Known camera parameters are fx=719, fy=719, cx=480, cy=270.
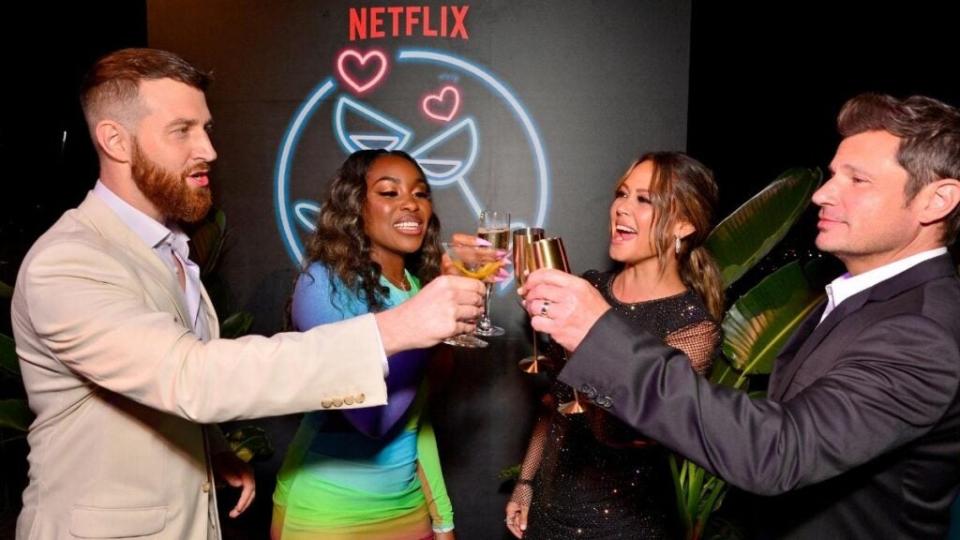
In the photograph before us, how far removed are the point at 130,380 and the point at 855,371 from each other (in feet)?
4.85

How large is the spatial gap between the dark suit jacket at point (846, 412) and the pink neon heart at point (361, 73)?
3093 millimetres

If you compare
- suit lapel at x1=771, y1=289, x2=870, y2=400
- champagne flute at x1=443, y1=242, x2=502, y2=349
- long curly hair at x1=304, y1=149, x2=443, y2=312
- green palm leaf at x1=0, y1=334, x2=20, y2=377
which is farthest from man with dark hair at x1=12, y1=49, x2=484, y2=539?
green palm leaf at x1=0, y1=334, x2=20, y2=377

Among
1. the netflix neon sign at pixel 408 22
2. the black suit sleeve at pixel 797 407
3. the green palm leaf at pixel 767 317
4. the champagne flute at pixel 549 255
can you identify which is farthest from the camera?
the netflix neon sign at pixel 408 22

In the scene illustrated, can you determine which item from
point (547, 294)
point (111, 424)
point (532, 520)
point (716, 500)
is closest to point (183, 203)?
point (111, 424)

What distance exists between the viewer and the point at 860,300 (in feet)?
5.27

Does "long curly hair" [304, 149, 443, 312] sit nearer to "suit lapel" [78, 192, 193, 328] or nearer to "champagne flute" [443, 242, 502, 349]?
"champagne flute" [443, 242, 502, 349]

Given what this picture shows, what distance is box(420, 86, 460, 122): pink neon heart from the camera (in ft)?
13.5

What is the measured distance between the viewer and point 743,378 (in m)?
3.51

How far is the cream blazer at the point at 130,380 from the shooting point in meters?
1.52

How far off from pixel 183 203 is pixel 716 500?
9.67 feet

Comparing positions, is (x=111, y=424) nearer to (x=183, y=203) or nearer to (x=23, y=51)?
(x=183, y=203)

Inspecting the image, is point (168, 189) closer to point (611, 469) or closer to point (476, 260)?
point (476, 260)

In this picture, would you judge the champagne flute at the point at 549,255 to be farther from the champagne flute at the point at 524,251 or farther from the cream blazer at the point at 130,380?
the cream blazer at the point at 130,380

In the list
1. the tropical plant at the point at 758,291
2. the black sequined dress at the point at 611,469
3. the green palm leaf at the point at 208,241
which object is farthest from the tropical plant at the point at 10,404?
the tropical plant at the point at 758,291
